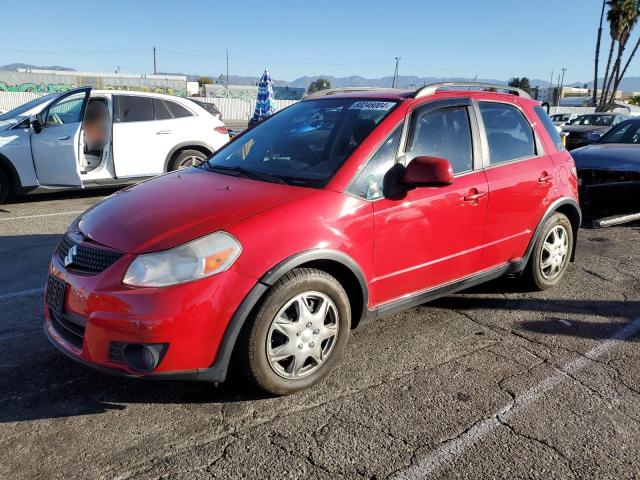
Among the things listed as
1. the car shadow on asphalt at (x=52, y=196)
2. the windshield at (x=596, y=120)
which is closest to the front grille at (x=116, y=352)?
the car shadow on asphalt at (x=52, y=196)

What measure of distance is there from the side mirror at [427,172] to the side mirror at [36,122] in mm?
6536

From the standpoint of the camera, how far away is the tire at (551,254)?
4.69 meters

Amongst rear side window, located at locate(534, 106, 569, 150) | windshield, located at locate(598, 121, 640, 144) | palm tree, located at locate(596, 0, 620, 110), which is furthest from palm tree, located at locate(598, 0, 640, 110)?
rear side window, located at locate(534, 106, 569, 150)

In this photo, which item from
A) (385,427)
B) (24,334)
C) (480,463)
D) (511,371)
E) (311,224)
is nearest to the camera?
(480,463)

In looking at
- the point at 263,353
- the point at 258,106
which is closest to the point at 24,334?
the point at 263,353

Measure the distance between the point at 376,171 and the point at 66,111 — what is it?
652 cm

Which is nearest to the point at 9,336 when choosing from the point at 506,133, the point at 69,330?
the point at 69,330

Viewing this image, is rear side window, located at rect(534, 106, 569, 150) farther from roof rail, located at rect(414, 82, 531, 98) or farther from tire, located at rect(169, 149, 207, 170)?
tire, located at rect(169, 149, 207, 170)

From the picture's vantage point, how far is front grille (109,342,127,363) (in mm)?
2688

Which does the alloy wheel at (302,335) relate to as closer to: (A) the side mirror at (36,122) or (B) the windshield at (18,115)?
(A) the side mirror at (36,122)

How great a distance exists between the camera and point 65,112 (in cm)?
821

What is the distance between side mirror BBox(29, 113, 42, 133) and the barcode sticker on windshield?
5.86m

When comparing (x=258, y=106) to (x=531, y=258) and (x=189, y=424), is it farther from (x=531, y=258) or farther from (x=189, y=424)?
(x=189, y=424)

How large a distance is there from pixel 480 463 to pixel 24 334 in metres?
3.04
